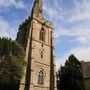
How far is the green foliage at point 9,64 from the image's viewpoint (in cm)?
2878

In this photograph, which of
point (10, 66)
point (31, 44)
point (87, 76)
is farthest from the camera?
point (87, 76)

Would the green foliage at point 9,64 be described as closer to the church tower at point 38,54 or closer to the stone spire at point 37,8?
the church tower at point 38,54

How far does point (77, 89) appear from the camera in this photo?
36.4m

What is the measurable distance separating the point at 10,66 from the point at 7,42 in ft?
14.7

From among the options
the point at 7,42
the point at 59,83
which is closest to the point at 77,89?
the point at 59,83

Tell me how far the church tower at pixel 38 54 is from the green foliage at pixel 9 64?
2252 mm

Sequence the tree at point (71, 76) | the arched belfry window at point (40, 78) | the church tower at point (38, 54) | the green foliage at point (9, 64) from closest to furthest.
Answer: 1. the green foliage at point (9, 64)
2. the church tower at point (38, 54)
3. the arched belfry window at point (40, 78)
4. the tree at point (71, 76)

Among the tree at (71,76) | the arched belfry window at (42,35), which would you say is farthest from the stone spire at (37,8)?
the tree at (71,76)

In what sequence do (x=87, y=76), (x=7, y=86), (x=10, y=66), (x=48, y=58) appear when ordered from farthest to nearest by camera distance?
(x=87, y=76) → (x=48, y=58) → (x=7, y=86) → (x=10, y=66)

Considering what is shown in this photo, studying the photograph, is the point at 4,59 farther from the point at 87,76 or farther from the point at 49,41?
the point at 87,76

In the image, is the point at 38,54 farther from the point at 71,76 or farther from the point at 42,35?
the point at 71,76

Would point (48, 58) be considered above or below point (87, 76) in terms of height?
above

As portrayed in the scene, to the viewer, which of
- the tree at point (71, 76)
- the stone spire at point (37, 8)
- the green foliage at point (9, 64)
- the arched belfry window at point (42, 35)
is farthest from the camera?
the stone spire at point (37, 8)

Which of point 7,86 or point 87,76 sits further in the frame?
point 87,76
